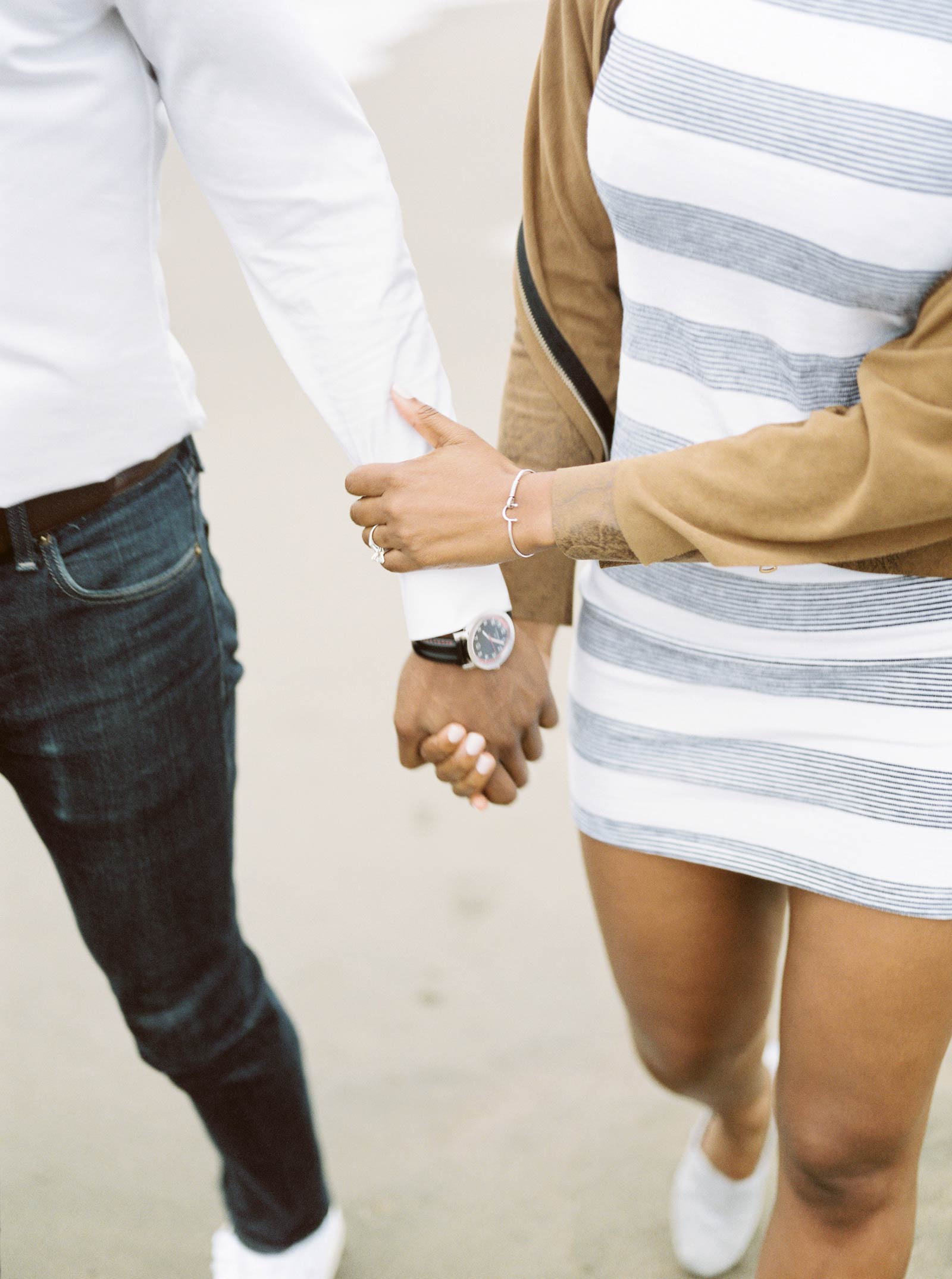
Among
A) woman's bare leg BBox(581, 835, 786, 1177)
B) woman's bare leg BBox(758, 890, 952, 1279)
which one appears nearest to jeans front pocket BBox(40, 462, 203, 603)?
woman's bare leg BBox(581, 835, 786, 1177)

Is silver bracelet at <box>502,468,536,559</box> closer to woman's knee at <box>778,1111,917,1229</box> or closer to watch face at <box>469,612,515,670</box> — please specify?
watch face at <box>469,612,515,670</box>

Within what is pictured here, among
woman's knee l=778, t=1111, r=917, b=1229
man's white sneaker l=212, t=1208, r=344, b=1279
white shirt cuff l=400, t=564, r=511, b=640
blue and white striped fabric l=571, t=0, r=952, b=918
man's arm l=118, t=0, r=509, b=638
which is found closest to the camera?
blue and white striped fabric l=571, t=0, r=952, b=918

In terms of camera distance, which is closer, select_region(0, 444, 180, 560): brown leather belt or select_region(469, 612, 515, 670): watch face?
select_region(0, 444, 180, 560): brown leather belt

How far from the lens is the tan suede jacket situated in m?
1.07

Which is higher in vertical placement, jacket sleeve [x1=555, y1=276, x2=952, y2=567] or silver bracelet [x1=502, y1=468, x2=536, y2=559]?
jacket sleeve [x1=555, y1=276, x2=952, y2=567]

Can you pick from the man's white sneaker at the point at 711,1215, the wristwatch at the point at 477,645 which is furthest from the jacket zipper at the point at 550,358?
the man's white sneaker at the point at 711,1215

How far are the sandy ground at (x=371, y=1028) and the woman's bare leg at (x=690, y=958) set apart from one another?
374 mm

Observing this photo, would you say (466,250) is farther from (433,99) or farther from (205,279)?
(433,99)

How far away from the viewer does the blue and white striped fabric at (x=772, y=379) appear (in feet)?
3.45

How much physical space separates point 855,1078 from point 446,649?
0.57 meters

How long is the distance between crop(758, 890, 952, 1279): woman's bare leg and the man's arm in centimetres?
48

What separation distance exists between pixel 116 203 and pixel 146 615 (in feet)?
1.23

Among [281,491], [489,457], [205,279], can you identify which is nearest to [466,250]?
[205,279]

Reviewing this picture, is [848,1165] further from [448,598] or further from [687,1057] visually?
[448,598]
